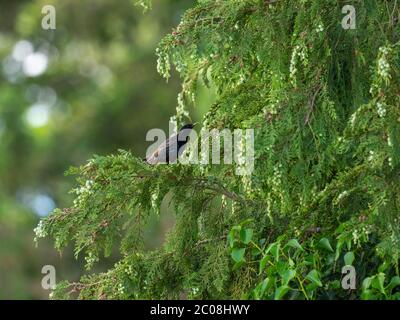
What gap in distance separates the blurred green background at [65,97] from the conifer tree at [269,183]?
41.1ft

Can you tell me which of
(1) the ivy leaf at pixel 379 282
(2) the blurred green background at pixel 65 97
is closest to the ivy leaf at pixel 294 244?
(1) the ivy leaf at pixel 379 282

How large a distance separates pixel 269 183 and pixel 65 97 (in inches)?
671

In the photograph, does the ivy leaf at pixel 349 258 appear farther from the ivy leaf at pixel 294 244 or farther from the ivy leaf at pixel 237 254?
the ivy leaf at pixel 237 254

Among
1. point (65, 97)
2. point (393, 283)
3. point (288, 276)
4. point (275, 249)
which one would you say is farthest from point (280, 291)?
point (65, 97)

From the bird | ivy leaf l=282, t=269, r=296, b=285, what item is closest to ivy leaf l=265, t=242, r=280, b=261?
ivy leaf l=282, t=269, r=296, b=285

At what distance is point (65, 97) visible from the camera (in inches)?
862

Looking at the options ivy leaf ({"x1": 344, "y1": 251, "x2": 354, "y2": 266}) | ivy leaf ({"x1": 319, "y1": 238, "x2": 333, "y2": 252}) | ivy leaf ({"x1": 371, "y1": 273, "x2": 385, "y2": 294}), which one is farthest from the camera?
ivy leaf ({"x1": 319, "y1": 238, "x2": 333, "y2": 252})

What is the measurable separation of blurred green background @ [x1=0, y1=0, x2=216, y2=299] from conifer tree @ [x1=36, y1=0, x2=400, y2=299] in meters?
12.5

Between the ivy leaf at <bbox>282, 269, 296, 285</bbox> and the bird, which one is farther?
the bird

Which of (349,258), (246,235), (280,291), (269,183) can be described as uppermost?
(269,183)

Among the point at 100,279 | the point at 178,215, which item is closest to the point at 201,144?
the point at 178,215

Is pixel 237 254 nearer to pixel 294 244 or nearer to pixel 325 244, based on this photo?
pixel 294 244

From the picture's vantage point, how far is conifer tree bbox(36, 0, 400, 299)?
5.08 m

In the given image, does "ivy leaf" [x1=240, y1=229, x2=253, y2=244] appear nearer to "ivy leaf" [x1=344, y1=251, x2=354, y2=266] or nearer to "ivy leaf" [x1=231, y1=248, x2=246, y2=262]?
"ivy leaf" [x1=231, y1=248, x2=246, y2=262]
